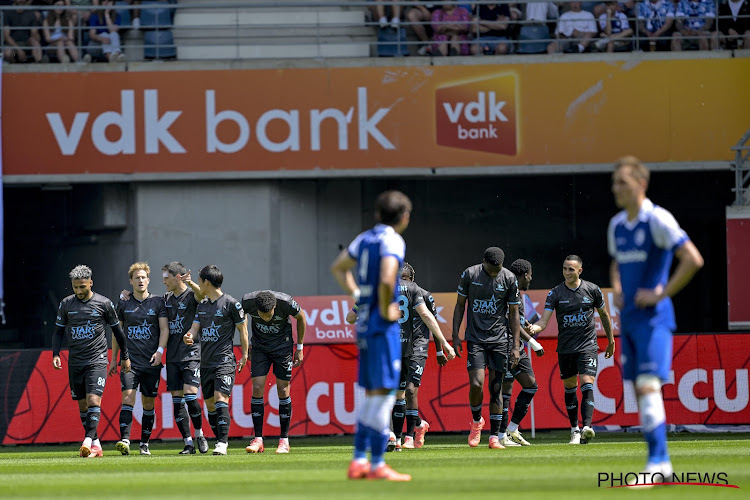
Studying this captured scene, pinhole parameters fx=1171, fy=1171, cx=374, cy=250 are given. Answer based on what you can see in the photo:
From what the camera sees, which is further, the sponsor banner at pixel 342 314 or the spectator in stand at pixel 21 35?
the spectator in stand at pixel 21 35

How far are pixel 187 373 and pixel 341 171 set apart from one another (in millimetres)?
7951

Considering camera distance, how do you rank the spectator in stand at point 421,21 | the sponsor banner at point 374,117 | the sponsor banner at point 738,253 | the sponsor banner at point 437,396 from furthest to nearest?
the spectator in stand at point 421,21
the sponsor banner at point 374,117
the sponsor banner at point 738,253
the sponsor banner at point 437,396

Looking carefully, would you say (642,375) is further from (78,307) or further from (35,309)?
(35,309)

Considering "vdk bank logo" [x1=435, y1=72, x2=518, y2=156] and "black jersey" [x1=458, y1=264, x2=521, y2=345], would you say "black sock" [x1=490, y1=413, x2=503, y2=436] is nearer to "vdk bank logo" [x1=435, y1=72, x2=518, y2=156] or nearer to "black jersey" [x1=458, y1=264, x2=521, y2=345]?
"black jersey" [x1=458, y1=264, x2=521, y2=345]

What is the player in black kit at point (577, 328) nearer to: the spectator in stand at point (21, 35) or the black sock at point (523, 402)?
the black sock at point (523, 402)

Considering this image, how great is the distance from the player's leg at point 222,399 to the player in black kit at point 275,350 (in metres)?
0.30

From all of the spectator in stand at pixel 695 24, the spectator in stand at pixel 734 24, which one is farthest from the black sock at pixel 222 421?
the spectator in stand at pixel 734 24

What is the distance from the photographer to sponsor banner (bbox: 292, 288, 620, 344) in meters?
19.2

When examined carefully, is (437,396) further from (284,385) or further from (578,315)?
(284,385)

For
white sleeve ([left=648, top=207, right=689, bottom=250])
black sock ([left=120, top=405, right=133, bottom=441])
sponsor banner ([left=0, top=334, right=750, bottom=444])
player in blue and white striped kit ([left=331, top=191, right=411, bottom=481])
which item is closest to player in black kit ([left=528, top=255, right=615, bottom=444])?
sponsor banner ([left=0, top=334, right=750, bottom=444])

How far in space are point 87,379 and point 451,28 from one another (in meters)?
11.1

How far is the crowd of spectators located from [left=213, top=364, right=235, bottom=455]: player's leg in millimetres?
9544

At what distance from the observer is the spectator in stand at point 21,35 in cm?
2170

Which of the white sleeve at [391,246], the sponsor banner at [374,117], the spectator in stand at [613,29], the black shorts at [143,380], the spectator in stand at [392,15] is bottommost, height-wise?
the black shorts at [143,380]
